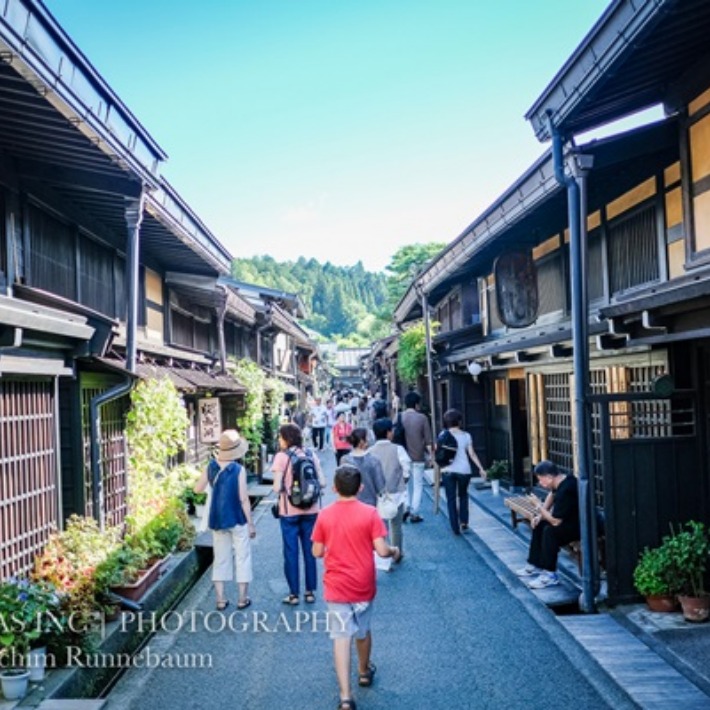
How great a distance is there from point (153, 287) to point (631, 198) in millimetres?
8278

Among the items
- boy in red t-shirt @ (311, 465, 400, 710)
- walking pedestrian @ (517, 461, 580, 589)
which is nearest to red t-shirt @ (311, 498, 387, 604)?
boy in red t-shirt @ (311, 465, 400, 710)

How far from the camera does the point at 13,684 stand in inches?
203

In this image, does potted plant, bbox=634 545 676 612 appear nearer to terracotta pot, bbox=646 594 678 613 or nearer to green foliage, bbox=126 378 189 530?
terracotta pot, bbox=646 594 678 613

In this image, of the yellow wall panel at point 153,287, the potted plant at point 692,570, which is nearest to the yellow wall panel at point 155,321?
the yellow wall panel at point 153,287

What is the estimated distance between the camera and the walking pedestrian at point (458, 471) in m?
11.1

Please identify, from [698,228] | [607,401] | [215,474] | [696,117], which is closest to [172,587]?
[215,474]

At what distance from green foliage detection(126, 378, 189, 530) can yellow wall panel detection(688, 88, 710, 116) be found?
7.34m

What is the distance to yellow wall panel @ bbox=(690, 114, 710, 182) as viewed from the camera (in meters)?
7.09

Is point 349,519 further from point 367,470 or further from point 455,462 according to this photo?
point 455,462

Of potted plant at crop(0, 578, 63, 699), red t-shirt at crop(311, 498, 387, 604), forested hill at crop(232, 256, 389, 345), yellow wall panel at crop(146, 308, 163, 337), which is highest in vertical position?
forested hill at crop(232, 256, 389, 345)

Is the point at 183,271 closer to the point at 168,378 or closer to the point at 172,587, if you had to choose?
the point at 168,378

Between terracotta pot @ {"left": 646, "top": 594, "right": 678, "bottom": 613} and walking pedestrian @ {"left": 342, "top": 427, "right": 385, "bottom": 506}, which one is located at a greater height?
walking pedestrian @ {"left": 342, "top": 427, "right": 385, "bottom": 506}

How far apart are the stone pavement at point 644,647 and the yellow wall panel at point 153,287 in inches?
310

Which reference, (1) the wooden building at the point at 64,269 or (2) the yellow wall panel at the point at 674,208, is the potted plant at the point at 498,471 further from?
(2) the yellow wall panel at the point at 674,208
